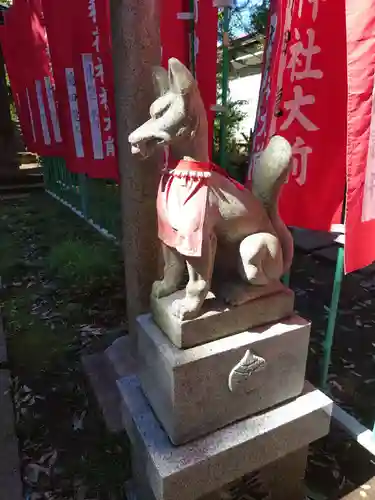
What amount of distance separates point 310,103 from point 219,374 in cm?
169

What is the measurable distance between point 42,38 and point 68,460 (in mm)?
5734

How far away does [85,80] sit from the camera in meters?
4.38

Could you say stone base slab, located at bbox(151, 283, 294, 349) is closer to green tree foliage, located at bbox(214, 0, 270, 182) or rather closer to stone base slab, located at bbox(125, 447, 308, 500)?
stone base slab, located at bbox(125, 447, 308, 500)

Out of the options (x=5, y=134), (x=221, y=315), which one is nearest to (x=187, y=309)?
(x=221, y=315)

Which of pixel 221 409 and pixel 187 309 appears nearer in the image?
pixel 187 309

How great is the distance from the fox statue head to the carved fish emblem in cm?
90

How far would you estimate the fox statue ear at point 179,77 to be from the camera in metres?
1.50

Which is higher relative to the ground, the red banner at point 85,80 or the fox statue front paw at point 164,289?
the red banner at point 85,80

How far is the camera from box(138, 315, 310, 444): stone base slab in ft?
5.83

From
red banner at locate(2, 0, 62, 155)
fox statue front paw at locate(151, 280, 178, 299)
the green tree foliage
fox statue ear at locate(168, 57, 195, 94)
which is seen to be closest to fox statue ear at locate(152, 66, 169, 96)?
fox statue ear at locate(168, 57, 195, 94)

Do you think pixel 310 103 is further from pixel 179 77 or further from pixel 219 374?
pixel 219 374

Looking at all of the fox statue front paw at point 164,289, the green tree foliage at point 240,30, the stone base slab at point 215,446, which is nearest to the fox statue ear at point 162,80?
the fox statue front paw at point 164,289

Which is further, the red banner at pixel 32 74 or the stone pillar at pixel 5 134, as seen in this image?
the stone pillar at pixel 5 134

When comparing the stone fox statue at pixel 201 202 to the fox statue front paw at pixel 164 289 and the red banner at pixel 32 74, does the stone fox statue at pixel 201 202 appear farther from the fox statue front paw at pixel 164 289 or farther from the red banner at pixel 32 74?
the red banner at pixel 32 74
